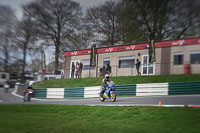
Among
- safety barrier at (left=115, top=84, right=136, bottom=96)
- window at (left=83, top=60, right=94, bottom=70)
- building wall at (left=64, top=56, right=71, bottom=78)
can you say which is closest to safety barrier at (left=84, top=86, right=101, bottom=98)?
safety barrier at (left=115, top=84, right=136, bottom=96)

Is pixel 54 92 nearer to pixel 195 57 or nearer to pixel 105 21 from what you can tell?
pixel 105 21

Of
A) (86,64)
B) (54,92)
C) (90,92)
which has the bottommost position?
(90,92)

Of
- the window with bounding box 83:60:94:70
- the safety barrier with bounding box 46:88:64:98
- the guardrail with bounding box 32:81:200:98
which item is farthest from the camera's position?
the guardrail with bounding box 32:81:200:98

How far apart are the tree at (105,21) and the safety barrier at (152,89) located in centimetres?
737

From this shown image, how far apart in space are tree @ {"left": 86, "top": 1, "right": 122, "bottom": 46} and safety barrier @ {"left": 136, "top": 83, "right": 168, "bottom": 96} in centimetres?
737

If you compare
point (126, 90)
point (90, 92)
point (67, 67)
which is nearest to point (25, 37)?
point (67, 67)

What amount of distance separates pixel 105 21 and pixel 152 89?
9367mm

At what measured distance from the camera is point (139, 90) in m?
13.8

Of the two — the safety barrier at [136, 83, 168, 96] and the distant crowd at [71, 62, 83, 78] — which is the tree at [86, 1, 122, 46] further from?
the safety barrier at [136, 83, 168, 96]

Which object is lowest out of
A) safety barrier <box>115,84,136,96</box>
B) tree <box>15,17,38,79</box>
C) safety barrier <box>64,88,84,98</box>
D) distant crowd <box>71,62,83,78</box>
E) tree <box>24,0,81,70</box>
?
safety barrier <box>64,88,84,98</box>

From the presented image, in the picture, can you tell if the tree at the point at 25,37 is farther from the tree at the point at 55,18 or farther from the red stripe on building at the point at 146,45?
the red stripe on building at the point at 146,45

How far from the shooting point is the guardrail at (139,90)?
10645mm

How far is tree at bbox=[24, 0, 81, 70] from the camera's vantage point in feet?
9.77

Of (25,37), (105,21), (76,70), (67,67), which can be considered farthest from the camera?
(76,70)
